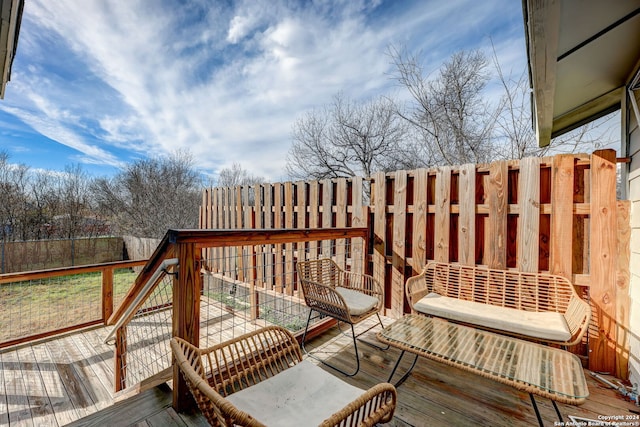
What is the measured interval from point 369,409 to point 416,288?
5.86 ft

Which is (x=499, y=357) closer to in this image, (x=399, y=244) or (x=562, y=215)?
(x=562, y=215)

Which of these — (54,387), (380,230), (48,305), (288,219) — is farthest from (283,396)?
(48,305)

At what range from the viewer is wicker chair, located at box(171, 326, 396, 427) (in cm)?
88

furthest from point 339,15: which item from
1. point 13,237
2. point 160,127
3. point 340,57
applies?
point 13,237

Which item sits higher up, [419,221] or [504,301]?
[419,221]

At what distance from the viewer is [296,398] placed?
4.07ft

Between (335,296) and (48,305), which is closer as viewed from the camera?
(335,296)

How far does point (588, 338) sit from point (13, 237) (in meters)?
13.0

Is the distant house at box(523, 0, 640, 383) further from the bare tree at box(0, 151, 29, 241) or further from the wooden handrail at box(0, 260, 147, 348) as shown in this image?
the bare tree at box(0, 151, 29, 241)

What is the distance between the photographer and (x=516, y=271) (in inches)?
98.4

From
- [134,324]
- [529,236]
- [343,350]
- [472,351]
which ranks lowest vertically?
[134,324]

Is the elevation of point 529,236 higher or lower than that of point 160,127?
lower

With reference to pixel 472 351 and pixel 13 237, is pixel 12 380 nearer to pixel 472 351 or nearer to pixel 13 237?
pixel 472 351

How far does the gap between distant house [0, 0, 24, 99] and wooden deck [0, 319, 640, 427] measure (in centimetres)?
253
